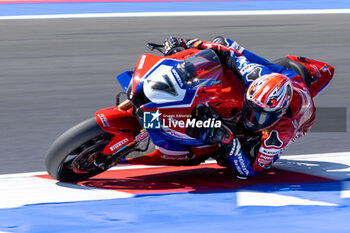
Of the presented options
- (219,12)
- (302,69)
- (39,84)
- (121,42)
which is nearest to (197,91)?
(302,69)

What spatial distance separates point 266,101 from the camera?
4.38 m

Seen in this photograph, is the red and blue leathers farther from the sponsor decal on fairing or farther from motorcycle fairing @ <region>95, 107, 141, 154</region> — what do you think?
motorcycle fairing @ <region>95, 107, 141, 154</region>

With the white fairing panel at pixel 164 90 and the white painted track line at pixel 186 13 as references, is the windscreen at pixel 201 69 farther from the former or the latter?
the white painted track line at pixel 186 13

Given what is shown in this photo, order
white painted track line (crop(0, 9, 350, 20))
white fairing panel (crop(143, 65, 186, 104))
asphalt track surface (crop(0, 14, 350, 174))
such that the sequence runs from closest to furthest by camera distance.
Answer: white fairing panel (crop(143, 65, 186, 104)), asphalt track surface (crop(0, 14, 350, 174)), white painted track line (crop(0, 9, 350, 20))

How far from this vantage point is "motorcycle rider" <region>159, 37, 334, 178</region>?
445 cm

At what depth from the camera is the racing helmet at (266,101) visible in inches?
173

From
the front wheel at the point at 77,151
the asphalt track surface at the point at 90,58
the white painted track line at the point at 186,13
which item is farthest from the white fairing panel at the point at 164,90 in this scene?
the white painted track line at the point at 186,13

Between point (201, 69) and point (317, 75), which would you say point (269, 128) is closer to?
point (201, 69)

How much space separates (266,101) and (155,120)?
0.80m

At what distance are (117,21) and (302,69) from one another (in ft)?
18.7

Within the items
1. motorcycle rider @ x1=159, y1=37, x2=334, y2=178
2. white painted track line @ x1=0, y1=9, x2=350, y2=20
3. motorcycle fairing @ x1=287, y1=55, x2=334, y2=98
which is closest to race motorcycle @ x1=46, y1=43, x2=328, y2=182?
motorcycle rider @ x1=159, y1=37, x2=334, y2=178

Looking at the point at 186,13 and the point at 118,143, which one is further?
the point at 186,13

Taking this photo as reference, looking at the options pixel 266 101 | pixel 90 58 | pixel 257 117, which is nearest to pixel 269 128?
pixel 257 117

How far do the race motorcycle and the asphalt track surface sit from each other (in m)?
0.80
